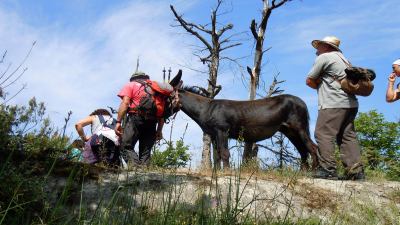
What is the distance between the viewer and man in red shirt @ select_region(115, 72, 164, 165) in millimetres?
7887

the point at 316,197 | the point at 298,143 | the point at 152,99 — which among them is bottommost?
the point at 316,197

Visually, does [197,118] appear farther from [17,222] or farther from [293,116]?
[17,222]

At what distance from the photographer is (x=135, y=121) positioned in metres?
8.07

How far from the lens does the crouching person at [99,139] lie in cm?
764

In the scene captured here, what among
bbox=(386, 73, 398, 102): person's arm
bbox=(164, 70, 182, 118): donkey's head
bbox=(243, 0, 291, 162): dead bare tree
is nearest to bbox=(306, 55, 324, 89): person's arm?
bbox=(386, 73, 398, 102): person's arm

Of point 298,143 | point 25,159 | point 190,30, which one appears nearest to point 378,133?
point 190,30

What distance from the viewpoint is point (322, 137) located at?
718cm

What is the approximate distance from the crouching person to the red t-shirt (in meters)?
0.43

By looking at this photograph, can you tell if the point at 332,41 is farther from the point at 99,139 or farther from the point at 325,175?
the point at 99,139

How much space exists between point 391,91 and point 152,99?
3.46m

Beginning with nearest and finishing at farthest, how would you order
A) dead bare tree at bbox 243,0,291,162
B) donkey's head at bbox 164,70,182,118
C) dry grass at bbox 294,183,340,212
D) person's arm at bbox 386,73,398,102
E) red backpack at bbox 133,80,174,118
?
dry grass at bbox 294,183,340,212
person's arm at bbox 386,73,398,102
red backpack at bbox 133,80,174,118
donkey's head at bbox 164,70,182,118
dead bare tree at bbox 243,0,291,162

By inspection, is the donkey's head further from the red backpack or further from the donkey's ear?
the red backpack

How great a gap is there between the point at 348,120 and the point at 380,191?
1.13 metres

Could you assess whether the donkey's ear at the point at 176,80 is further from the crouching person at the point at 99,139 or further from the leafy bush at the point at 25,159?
the leafy bush at the point at 25,159
